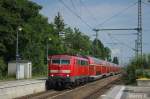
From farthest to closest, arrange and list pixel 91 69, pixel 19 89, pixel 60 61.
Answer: pixel 91 69, pixel 60 61, pixel 19 89

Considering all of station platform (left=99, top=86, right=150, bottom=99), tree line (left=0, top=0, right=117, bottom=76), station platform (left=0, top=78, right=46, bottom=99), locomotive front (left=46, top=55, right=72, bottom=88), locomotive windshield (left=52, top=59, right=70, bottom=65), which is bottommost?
station platform (left=99, top=86, right=150, bottom=99)

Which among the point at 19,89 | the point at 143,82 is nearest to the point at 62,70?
the point at 143,82

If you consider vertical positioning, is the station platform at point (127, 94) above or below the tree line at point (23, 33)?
below

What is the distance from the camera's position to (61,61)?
1585 inches

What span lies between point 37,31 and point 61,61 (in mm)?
55750

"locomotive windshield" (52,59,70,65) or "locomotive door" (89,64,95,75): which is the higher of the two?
"locomotive windshield" (52,59,70,65)

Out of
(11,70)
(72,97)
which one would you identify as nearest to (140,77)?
(72,97)

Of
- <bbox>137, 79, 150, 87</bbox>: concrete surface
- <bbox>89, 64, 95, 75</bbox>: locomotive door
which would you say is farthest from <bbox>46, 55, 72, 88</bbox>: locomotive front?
<bbox>89, 64, 95, 75</bbox>: locomotive door

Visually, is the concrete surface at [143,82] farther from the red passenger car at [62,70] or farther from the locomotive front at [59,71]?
the locomotive front at [59,71]

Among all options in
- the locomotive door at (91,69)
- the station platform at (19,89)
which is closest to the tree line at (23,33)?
the locomotive door at (91,69)

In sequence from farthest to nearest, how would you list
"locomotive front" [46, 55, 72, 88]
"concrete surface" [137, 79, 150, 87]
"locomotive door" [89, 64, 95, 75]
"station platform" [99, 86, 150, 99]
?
"locomotive door" [89, 64, 95, 75] < "concrete surface" [137, 79, 150, 87] < "locomotive front" [46, 55, 72, 88] < "station platform" [99, 86, 150, 99]

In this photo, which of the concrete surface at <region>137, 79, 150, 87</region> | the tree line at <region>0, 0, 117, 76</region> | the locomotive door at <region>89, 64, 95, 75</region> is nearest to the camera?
the concrete surface at <region>137, 79, 150, 87</region>

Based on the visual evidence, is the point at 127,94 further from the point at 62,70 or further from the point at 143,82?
A: the point at 62,70

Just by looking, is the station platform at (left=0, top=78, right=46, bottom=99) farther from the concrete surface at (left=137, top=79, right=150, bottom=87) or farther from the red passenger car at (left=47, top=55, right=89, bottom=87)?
the concrete surface at (left=137, top=79, right=150, bottom=87)
